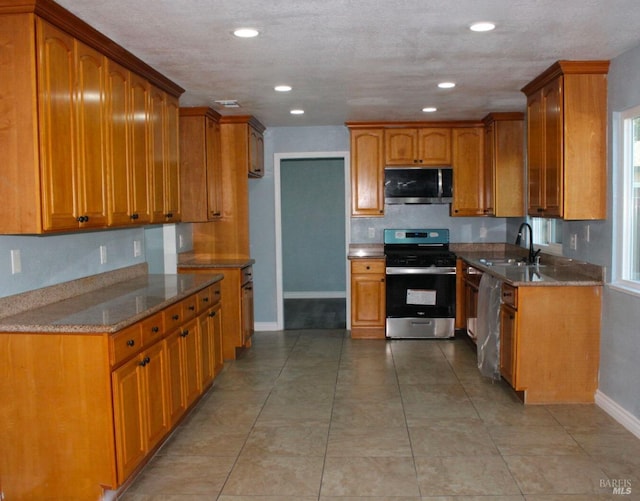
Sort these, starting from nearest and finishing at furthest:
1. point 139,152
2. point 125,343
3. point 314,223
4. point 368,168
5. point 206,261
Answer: point 125,343 < point 139,152 < point 206,261 < point 368,168 < point 314,223

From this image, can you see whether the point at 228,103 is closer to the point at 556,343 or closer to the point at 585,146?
the point at 585,146

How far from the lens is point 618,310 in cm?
392

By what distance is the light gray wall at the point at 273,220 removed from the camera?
688 cm

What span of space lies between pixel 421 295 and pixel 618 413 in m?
2.74

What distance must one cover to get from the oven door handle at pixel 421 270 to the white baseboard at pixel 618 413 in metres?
2.38

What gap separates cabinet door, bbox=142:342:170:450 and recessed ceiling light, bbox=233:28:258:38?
67.8 inches

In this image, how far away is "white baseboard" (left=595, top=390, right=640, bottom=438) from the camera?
144 inches

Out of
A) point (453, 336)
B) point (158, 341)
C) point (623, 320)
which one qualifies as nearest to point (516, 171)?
point (453, 336)

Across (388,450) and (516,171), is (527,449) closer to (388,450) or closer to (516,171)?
(388,450)

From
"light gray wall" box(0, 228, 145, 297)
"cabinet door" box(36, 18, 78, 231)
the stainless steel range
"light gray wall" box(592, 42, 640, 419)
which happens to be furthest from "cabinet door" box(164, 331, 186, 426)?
the stainless steel range

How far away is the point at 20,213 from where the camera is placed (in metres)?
2.65

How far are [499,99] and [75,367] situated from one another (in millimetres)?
4180

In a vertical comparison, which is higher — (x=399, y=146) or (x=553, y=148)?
(x=399, y=146)

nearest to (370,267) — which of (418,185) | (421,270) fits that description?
(421,270)
